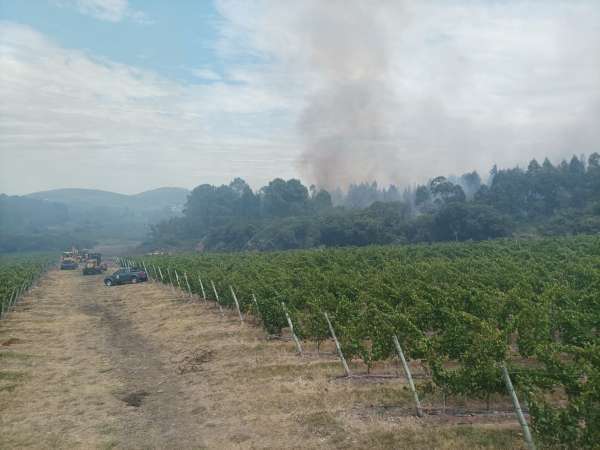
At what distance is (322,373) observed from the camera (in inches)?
587

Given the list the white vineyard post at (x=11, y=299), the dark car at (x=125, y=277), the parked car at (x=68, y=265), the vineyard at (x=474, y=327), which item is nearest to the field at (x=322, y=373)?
the vineyard at (x=474, y=327)

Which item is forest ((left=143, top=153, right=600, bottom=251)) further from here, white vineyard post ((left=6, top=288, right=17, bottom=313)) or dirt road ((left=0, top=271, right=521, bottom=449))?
dirt road ((left=0, top=271, right=521, bottom=449))

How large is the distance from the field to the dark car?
68.3ft

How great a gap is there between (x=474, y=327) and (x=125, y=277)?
39.8 metres

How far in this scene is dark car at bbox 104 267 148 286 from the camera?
150 ft

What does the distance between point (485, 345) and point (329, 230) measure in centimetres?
7519

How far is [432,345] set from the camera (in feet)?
40.9

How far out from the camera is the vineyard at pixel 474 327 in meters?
9.09

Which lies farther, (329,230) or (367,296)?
(329,230)

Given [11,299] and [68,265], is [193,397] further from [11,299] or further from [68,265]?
[68,265]

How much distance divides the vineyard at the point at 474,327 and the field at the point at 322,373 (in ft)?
0.15

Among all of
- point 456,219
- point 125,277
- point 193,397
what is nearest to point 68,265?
point 125,277

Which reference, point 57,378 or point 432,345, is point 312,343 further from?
point 57,378

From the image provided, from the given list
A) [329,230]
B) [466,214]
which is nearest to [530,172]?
[466,214]
